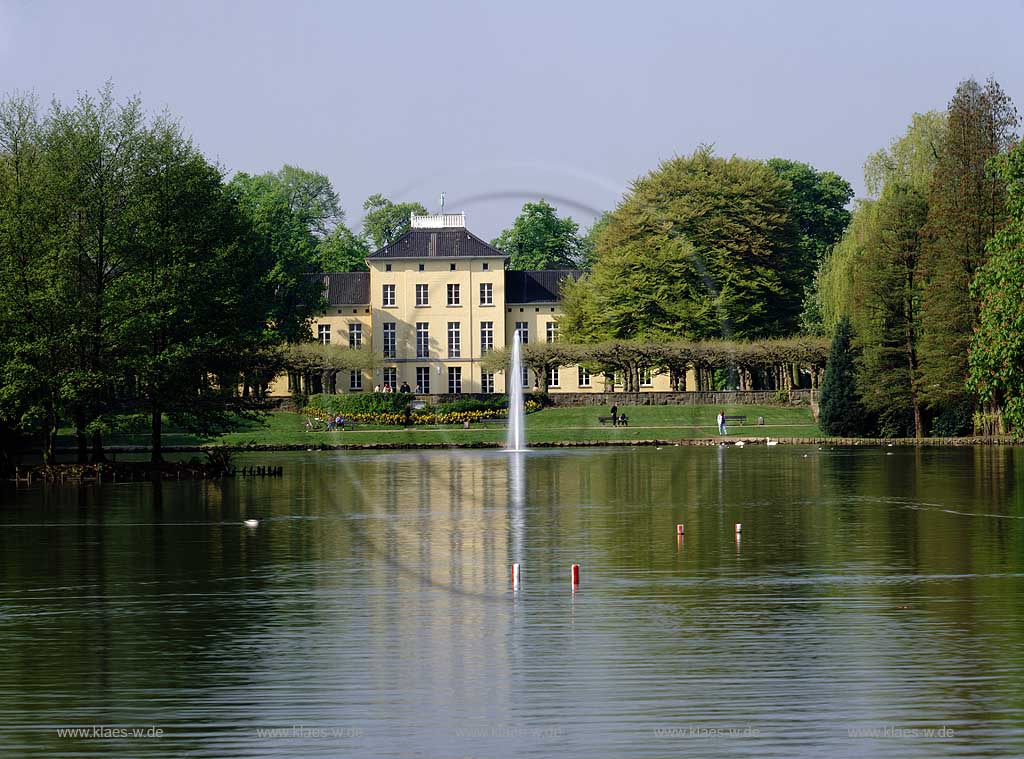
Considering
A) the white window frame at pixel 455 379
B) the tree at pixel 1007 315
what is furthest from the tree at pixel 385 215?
the tree at pixel 1007 315

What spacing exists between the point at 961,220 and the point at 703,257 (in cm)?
2380

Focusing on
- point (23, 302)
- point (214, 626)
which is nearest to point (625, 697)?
point (214, 626)

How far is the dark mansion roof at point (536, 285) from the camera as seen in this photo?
4747 inches

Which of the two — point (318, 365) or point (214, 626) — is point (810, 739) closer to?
point (214, 626)

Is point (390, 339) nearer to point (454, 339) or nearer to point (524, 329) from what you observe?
point (454, 339)

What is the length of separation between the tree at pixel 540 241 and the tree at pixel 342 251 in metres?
13.3

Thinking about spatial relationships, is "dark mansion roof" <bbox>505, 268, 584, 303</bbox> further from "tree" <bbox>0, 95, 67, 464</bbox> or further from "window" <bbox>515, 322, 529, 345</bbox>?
"tree" <bbox>0, 95, 67, 464</bbox>

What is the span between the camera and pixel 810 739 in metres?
13.4

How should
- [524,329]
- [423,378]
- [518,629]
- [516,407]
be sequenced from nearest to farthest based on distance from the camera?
1. [518,629]
2. [516,407]
3. [423,378]
4. [524,329]

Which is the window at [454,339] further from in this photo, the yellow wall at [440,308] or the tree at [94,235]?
the tree at [94,235]

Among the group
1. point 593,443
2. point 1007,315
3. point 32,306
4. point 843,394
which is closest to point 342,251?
point 593,443

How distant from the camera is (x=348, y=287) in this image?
122 meters

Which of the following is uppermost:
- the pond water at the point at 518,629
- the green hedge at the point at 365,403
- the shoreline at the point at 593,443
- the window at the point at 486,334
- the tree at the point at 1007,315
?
the window at the point at 486,334

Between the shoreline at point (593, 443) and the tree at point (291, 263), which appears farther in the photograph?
the tree at point (291, 263)
